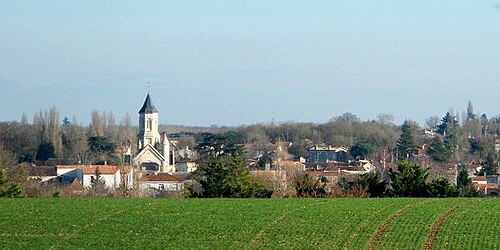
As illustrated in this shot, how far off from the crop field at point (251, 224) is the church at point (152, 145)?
Answer: 274 feet

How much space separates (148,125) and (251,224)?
107842mm

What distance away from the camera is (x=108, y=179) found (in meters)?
91.5

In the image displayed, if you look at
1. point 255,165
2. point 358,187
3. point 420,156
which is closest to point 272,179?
point 358,187

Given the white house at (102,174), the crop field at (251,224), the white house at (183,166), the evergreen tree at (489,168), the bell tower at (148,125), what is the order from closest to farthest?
the crop field at (251,224)
the white house at (102,174)
the evergreen tree at (489,168)
the white house at (183,166)
the bell tower at (148,125)

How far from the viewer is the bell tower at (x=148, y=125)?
5438 inches

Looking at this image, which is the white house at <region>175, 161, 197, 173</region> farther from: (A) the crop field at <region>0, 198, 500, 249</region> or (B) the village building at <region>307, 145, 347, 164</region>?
(A) the crop field at <region>0, 198, 500, 249</region>

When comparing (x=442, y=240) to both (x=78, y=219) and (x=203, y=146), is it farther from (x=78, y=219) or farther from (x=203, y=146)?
(x=203, y=146)

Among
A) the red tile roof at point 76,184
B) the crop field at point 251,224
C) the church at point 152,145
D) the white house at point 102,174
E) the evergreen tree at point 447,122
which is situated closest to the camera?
the crop field at point 251,224

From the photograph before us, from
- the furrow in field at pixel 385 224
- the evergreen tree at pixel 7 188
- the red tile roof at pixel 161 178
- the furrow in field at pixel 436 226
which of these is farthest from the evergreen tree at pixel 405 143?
the furrow in field at pixel 436 226

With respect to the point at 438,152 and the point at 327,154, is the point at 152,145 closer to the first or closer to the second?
the point at 327,154

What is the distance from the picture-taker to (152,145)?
444 ft

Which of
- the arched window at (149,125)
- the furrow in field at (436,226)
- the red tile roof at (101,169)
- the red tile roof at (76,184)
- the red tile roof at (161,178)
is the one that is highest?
the arched window at (149,125)

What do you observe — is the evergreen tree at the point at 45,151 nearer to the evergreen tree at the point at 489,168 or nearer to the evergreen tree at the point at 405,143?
the evergreen tree at the point at 405,143

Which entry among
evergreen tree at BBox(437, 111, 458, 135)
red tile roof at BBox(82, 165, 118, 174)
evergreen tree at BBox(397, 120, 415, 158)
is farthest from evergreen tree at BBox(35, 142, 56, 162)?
evergreen tree at BBox(437, 111, 458, 135)
